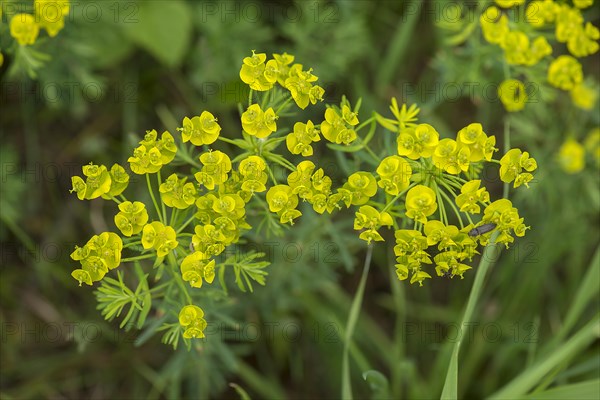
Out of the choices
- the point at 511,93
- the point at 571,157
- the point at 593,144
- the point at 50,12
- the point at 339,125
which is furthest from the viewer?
the point at 593,144

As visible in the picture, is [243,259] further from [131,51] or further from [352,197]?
[131,51]

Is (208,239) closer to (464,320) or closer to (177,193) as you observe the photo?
(177,193)

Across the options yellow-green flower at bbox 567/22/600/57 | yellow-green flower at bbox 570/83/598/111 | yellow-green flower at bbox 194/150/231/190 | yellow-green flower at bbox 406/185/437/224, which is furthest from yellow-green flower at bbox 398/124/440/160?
yellow-green flower at bbox 570/83/598/111

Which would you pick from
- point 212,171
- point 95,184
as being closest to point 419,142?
point 212,171

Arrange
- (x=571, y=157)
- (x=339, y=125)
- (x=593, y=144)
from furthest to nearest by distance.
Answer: (x=593, y=144) → (x=571, y=157) → (x=339, y=125)

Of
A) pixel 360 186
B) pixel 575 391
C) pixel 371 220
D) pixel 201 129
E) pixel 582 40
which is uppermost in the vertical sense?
pixel 582 40

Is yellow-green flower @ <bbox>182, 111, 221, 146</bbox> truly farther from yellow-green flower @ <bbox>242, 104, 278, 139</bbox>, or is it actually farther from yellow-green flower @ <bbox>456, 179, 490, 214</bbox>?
yellow-green flower @ <bbox>456, 179, 490, 214</bbox>

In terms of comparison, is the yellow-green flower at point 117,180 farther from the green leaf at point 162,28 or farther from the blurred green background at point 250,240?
the green leaf at point 162,28

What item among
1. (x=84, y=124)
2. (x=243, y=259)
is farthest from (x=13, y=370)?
(x=243, y=259)
